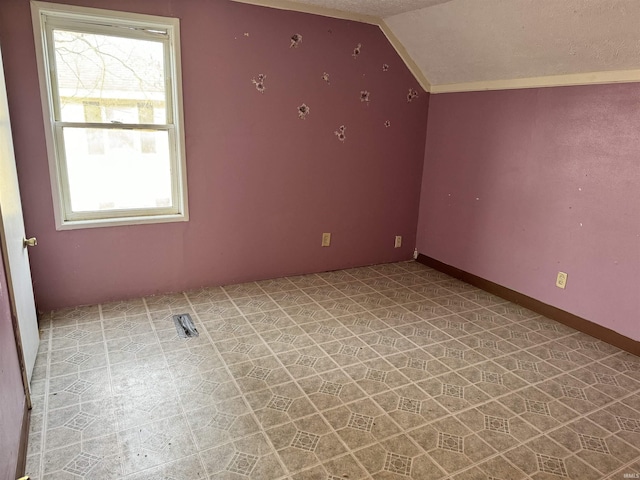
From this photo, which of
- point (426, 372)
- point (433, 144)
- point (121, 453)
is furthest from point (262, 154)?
point (121, 453)

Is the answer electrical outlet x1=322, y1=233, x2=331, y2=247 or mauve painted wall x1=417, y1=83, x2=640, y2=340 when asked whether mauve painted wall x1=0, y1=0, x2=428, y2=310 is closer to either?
electrical outlet x1=322, y1=233, x2=331, y2=247

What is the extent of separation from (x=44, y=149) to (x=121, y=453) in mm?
2076

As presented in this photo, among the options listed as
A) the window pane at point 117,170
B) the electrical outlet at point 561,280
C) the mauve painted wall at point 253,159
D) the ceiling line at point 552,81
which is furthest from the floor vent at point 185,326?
the ceiling line at point 552,81

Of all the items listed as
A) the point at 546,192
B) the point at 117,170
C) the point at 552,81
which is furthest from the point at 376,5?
the point at 117,170

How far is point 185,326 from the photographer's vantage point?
2939mm

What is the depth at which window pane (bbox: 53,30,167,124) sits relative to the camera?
2.87 metres

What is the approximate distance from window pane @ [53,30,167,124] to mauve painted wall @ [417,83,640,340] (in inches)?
101

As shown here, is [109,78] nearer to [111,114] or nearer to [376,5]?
[111,114]

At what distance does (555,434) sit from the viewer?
6.61ft

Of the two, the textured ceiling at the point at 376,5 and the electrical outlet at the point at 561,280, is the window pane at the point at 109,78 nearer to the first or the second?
the textured ceiling at the point at 376,5

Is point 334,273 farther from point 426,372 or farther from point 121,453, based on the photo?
point 121,453

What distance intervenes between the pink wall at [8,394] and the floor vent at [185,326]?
0.98m

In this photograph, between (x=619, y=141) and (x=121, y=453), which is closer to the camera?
(x=121, y=453)

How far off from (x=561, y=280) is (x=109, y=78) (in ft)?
11.7
